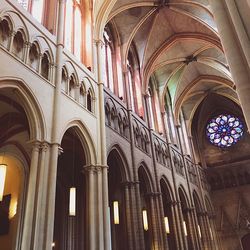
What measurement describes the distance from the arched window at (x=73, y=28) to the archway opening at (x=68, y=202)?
406 centimetres

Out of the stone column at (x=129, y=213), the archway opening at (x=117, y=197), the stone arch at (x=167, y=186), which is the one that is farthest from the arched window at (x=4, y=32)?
the stone arch at (x=167, y=186)

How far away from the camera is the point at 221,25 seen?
7.42m

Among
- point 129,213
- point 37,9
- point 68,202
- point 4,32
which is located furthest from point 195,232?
point 4,32

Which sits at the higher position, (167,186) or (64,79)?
(64,79)

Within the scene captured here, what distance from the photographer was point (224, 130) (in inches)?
1161

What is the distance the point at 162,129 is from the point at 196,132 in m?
10.5

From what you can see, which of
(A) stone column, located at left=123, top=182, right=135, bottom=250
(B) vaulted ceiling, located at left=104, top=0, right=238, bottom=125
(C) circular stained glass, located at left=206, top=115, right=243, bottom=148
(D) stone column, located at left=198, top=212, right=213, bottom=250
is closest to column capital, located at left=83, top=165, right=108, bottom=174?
(A) stone column, located at left=123, top=182, right=135, bottom=250

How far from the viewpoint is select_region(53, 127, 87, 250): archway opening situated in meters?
14.8

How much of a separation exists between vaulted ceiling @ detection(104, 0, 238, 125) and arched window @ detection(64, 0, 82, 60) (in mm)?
2397

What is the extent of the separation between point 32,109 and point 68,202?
8611 millimetres

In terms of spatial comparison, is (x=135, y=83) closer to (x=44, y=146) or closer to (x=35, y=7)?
(x=35, y=7)

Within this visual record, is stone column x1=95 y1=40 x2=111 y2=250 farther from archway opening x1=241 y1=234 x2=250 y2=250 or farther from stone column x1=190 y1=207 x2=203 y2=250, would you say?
archway opening x1=241 y1=234 x2=250 y2=250

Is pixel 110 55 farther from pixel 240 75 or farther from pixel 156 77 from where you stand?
pixel 240 75

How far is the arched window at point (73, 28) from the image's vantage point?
41.9 feet
